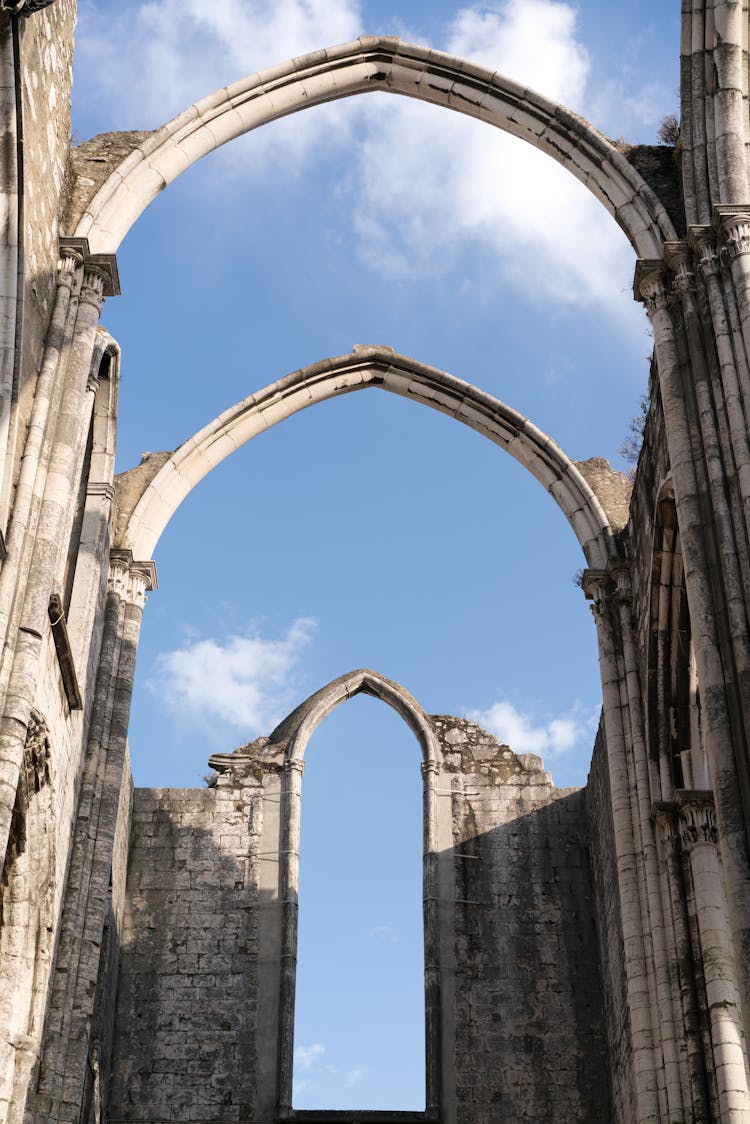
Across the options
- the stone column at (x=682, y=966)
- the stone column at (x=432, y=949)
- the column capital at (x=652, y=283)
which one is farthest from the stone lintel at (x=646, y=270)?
the stone column at (x=432, y=949)

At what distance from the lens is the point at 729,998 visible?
9.47 m

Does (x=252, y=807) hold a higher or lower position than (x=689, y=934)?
higher

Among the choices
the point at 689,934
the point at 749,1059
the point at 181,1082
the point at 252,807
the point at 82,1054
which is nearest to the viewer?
the point at 749,1059

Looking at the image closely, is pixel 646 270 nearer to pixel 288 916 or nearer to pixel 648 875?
pixel 648 875

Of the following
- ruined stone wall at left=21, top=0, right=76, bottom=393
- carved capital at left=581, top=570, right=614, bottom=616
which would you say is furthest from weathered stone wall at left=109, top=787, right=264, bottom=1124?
ruined stone wall at left=21, top=0, right=76, bottom=393

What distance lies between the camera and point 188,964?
13.3m

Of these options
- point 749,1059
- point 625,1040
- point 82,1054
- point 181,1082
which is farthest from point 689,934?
point 181,1082

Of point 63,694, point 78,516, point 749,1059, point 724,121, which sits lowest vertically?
point 749,1059

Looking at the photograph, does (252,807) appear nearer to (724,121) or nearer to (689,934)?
(689,934)

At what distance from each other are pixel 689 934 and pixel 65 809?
4.41m

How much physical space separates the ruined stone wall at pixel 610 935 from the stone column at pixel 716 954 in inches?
57.7

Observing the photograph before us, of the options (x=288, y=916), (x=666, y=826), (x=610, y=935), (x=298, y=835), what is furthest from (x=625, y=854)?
(x=298, y=835)

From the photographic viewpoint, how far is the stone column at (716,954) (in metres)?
9.14

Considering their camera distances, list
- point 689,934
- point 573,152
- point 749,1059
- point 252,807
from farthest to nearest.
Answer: point 252,807 → point 573,152 → point 689,934 → point 749,1059
